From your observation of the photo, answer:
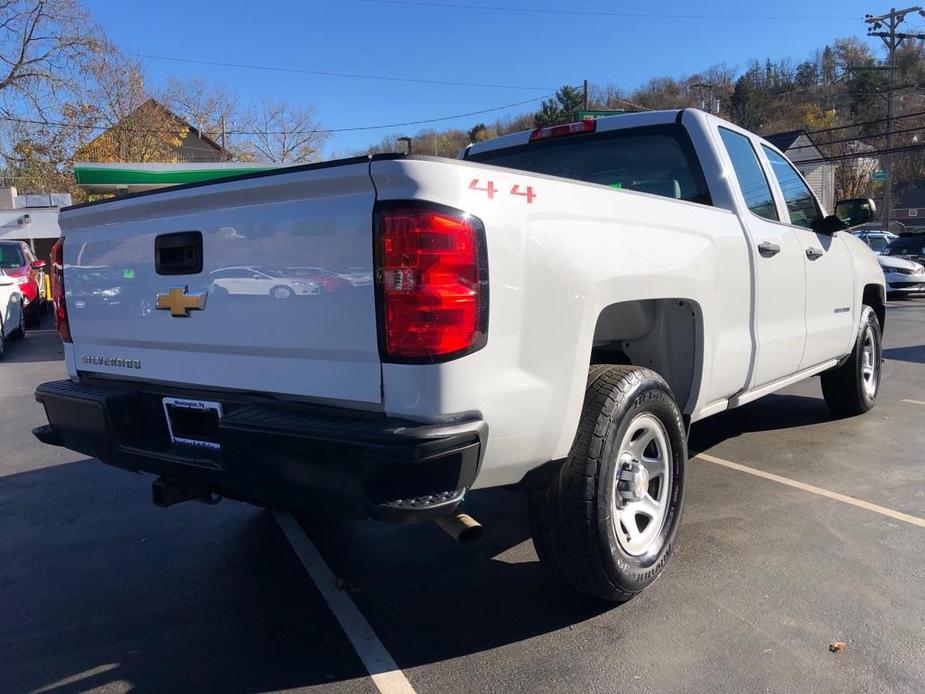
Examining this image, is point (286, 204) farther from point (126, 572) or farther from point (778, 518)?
point (778, 518)

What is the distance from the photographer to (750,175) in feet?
14.1

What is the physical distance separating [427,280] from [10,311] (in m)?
12.1

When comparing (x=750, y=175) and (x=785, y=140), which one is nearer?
(x=750, y=175)

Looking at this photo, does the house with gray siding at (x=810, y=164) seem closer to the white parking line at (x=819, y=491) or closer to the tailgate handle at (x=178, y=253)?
the white parking line at (x=819, y=491)

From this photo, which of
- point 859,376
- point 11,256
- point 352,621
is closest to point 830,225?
point 859,376

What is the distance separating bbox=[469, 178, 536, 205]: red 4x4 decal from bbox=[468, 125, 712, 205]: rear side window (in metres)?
1.65

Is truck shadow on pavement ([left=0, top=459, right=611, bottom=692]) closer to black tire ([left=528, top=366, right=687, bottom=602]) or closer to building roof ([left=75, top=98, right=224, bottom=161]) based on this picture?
black tire ([left=528, top=366, right=687, bottom=602])

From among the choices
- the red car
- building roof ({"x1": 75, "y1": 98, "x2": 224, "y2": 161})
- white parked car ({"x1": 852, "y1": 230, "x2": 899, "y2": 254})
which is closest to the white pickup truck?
the red car

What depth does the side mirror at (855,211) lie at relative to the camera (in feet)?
17.1

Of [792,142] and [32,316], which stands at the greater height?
[792,142]

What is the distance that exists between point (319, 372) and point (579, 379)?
932 millimetres

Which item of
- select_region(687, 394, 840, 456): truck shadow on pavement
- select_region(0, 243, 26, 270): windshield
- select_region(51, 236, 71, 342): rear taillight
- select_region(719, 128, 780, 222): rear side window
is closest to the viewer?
select_region(51, 236, 71, 342): rear taillight

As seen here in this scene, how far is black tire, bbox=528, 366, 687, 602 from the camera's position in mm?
2670

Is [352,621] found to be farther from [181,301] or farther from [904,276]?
[904,276]
